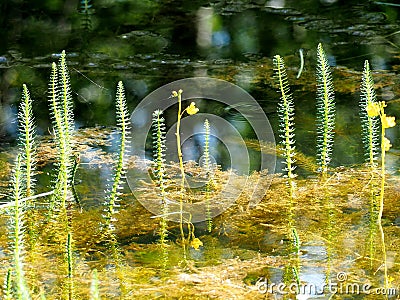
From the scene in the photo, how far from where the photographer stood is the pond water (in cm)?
269

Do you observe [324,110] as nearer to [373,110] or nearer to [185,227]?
[185,227]

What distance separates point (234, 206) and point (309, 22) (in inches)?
128

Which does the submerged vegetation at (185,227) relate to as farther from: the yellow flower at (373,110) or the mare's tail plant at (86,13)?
the mare's tail plant at (86,13)

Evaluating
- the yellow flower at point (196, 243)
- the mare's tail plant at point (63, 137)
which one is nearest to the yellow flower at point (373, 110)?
the yellow flower at point (196, 243)

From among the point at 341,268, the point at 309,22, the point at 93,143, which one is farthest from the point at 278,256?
the point at 309,22

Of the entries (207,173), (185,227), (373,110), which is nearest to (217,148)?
(207,173)

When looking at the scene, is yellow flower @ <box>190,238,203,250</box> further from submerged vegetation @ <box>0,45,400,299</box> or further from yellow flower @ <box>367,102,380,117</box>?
yellow flower @ <box>367,102,380,117</box>

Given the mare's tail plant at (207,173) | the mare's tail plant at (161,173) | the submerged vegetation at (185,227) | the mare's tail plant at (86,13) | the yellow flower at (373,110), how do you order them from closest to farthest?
the yellow flower at (373,110) < the submerged vegetation at (185,227) < the mare's tail plant at (161,173) < the mare's tail plant at (207,173) < the mare's tail plant at (86,13)

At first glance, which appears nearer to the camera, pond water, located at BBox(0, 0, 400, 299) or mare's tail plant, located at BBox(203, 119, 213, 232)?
pond water, located at BBox(0, 0, 400, 299)

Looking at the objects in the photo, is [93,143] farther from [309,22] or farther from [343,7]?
[343,7]

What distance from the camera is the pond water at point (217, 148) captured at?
269 centimetres

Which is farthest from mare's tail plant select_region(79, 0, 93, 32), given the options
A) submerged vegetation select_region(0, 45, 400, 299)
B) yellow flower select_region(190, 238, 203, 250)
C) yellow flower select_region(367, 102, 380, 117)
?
yellow flower select_region(367, 102, 380, 117)

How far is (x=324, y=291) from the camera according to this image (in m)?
2.54

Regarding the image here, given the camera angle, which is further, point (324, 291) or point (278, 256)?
point (278, 256)
